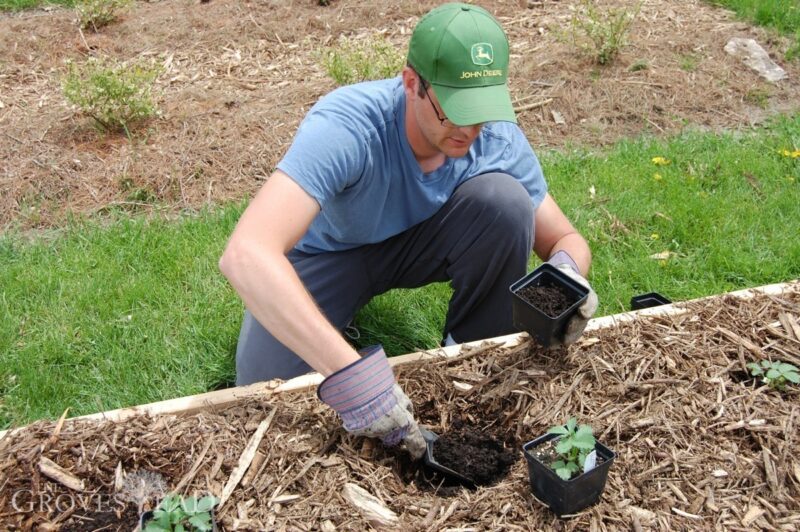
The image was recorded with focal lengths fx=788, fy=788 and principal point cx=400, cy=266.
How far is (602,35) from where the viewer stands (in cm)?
516

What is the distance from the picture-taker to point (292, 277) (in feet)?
7.28

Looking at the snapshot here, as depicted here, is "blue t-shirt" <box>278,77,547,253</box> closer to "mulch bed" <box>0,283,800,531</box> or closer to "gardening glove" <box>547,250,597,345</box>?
"gardening glove" <box>547,250,597,345</box>

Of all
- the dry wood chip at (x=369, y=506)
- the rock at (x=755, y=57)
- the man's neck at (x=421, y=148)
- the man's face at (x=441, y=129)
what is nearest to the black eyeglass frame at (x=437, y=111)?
the man's face at (x=441, y=129)

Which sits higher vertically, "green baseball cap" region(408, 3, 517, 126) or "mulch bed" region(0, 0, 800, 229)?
"green baseball cap" region(408, 3, 517, 126)

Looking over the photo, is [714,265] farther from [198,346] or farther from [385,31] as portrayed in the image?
[385,31]

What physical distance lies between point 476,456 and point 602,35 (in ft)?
11.9

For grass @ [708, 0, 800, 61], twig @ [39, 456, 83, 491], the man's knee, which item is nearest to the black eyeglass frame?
the man's knee

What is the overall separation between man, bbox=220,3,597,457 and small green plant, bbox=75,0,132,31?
3.87 meters

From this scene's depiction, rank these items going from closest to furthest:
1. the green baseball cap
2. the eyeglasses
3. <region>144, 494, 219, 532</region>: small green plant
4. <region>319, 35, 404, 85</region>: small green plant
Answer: <region>144, 494, 219, 532</region>: small green plant, the green baseball cap, the eyeglasses, <region>319, 35, 404, 85</region>: small green plant

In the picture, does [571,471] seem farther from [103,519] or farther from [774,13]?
[774,13]

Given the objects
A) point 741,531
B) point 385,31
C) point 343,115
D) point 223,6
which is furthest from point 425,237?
point 223,6

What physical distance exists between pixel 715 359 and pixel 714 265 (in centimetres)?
127

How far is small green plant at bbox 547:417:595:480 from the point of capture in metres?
1.98

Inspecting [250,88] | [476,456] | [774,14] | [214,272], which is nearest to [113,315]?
[214,272]
